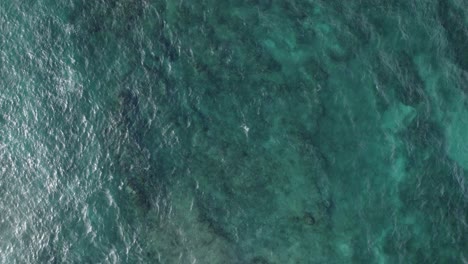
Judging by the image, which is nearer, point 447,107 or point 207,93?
point 207,93

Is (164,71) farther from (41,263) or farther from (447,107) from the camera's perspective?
(447,107)

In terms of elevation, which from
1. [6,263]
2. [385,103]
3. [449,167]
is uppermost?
[385,103]

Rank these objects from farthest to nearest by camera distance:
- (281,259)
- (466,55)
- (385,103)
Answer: (466,55) < (385,103) < (281,259)

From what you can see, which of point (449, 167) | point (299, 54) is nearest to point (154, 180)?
point (299, 54)

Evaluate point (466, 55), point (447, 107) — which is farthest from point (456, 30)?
point (447, 107)

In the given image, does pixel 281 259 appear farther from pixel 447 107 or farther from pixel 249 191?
pixel 447 107

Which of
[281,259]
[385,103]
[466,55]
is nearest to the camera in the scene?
[281,259]

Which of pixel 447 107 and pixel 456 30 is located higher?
pixel 456 30
